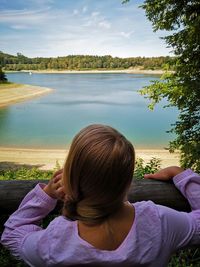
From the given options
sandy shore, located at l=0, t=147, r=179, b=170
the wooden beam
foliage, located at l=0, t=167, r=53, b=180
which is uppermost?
the wooden beam

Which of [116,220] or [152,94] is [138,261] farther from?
[152,94]

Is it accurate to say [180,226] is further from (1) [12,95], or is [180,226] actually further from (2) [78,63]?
(2) [78,63]

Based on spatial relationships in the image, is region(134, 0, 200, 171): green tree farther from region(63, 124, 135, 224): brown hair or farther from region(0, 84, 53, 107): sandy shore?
region(0, 84, 53, 107): sandy shore

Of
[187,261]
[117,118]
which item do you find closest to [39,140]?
[117,118]

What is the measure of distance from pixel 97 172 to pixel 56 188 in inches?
10.7

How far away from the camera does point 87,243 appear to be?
3.93 ft

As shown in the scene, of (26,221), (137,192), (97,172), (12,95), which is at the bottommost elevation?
(12,95)

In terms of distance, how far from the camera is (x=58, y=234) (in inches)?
48.1

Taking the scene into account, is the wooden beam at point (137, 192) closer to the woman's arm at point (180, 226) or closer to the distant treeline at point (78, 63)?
the woman's arm at point (180, 226)

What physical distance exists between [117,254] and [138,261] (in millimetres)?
90

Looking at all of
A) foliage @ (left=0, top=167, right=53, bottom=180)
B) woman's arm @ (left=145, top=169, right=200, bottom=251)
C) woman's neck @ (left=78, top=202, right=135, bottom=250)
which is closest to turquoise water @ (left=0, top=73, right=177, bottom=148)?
foliage @ (left=0, top=167, right=53, bottom=180)

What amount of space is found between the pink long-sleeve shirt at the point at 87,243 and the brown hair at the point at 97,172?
101 millimetres

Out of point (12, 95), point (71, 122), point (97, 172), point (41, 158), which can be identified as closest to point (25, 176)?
point (97, 172)

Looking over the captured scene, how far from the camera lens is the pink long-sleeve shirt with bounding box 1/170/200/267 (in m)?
1.21
